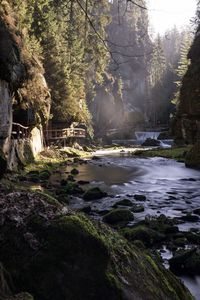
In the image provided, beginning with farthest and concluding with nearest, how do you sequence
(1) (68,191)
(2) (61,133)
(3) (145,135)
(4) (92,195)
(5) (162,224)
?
(3) (145,135) < (2) (61,133) < (1) (68,191) < (4) (92,195) < (5) (162,224)

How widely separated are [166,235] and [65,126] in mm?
32147

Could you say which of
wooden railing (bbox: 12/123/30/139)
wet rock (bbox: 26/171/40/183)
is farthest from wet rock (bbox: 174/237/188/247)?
wooden railing (bbox: 12/123/30/139)

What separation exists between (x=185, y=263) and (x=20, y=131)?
59.5ft

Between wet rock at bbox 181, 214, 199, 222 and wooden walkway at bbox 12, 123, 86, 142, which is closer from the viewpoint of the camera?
wet rock at bbox 181, 214, 199, 222

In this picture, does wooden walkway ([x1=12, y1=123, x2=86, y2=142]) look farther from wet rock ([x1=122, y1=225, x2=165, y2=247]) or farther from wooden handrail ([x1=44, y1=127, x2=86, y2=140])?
wet rock ([x1=122, y1=225, x2=165, y2=247])

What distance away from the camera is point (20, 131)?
24.0m

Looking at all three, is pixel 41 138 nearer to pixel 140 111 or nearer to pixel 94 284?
pixel 94 284

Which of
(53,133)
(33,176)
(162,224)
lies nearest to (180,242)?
(162,224)

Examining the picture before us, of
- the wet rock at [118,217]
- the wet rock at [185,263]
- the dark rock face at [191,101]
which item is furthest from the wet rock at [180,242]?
the dark rock face at [191,101]

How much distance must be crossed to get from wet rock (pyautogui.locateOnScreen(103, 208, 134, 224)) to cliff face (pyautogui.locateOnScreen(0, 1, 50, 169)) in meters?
8.37

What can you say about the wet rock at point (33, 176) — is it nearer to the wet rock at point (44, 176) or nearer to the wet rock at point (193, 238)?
the wet rock at point (44, 176)

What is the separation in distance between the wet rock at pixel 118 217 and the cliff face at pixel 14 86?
330 inches

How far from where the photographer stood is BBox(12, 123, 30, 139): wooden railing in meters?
23.4

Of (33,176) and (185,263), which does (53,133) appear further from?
(185,263)
